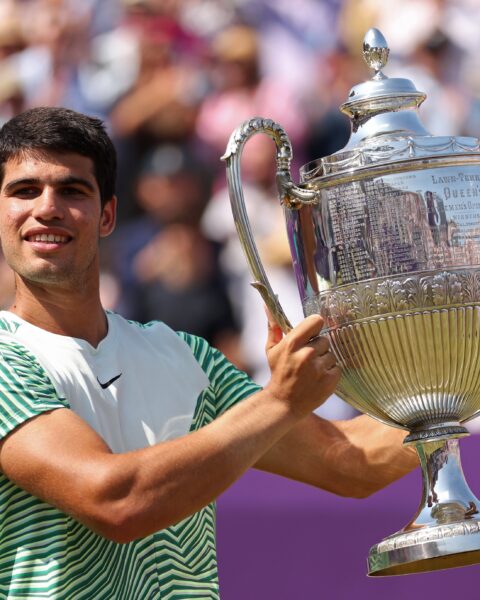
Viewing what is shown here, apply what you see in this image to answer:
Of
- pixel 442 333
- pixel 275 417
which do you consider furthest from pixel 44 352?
pixel 442 333

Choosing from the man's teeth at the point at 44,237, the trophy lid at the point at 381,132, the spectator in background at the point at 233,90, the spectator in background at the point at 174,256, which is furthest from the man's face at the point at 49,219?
the spectator in background at the point at 233,90

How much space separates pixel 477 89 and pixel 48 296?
2348mm

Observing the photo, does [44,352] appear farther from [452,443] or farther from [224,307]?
[224,307]

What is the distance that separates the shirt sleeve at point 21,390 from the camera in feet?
6.85

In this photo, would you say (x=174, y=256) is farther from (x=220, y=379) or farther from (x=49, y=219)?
(x=49, y=219)

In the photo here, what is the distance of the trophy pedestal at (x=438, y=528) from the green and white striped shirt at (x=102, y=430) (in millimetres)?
339

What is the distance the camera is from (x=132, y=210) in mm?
4734

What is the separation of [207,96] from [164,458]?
2864 millimetres

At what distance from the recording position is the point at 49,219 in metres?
2.23

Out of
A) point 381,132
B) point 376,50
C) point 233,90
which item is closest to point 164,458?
point 381,132

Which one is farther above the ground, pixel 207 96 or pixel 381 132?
→ pixel 207 96

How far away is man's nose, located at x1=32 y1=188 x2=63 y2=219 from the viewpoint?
222 centimetres

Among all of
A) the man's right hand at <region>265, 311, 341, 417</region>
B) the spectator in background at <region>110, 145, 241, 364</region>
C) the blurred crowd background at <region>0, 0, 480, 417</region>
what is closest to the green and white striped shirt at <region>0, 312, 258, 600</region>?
the man's right hand at <region>265, 311, 341, 417</region>

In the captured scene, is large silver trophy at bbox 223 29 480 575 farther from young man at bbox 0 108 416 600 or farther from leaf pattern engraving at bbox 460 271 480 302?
young man at bbox 0 108 416 600
